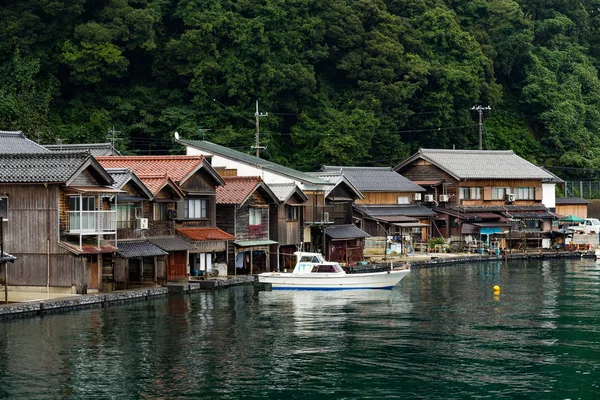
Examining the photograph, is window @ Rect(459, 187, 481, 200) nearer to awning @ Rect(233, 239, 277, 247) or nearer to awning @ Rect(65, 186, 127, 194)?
awning @ Rect(233, 239, 277, 247)

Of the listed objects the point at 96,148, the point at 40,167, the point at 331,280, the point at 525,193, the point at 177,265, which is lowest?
the point at 331,280

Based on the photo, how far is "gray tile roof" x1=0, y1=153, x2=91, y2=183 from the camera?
45.5m

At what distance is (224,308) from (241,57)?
43.0 metres

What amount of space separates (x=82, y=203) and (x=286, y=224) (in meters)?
19.3

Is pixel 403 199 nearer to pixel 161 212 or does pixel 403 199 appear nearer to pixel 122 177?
pixel 161 212

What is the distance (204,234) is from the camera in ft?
187

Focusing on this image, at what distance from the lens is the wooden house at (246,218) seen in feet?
197

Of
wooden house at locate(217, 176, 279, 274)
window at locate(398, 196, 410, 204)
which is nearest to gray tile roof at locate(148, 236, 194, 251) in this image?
wooden house at locate(217, 176, 279, 274)

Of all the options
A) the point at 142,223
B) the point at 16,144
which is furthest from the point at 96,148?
the point at 142,223

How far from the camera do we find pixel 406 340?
1462 inches

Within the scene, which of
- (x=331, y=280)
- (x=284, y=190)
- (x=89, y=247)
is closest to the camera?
(x=89, y=247)

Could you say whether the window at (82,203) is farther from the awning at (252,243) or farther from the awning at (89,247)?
the awning at (252,243)

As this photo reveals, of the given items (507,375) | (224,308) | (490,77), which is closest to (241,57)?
(490,77)

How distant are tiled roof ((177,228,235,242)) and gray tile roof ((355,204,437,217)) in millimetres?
21160
